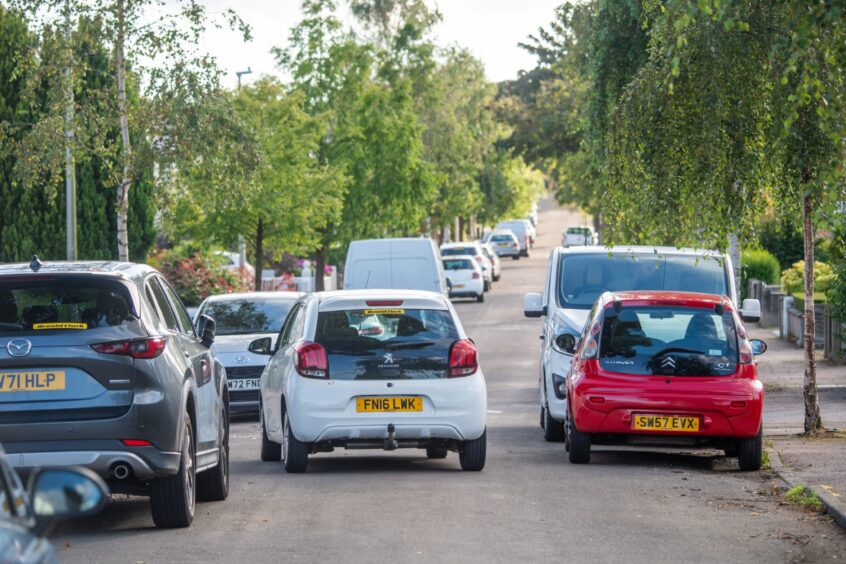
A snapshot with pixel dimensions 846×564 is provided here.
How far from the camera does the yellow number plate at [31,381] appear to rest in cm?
964

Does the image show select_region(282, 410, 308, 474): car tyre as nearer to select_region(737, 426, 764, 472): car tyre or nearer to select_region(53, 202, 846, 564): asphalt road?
select_region(53, 202, 846, 564): asphalt road

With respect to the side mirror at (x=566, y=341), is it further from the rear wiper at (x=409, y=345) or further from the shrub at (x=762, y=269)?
the shrub at (x=762, y=269)

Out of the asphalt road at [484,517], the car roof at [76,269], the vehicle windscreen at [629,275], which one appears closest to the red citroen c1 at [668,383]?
the asphalt road at [484,517]

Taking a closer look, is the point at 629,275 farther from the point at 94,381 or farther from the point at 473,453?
the point at 94,381

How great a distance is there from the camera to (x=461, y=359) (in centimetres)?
1366

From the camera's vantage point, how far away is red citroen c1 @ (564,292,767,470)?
46.4 ft

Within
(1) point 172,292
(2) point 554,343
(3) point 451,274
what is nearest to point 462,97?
(3) point 451,274

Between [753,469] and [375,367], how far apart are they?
3559 millimetres

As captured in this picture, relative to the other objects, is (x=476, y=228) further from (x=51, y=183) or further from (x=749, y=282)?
(x=51, y=183)

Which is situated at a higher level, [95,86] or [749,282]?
[95,86]

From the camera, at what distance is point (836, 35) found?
10.1m

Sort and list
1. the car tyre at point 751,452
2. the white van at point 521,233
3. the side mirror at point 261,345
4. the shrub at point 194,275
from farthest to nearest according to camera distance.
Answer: the white van at point 521,233
the shrub at point 194,275
the side mirror at point 261,345
the car tyre at point 751,452

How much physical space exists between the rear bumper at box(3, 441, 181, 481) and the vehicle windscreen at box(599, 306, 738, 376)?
18.5ft

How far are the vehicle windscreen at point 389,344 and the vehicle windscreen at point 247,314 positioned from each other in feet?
26.8
